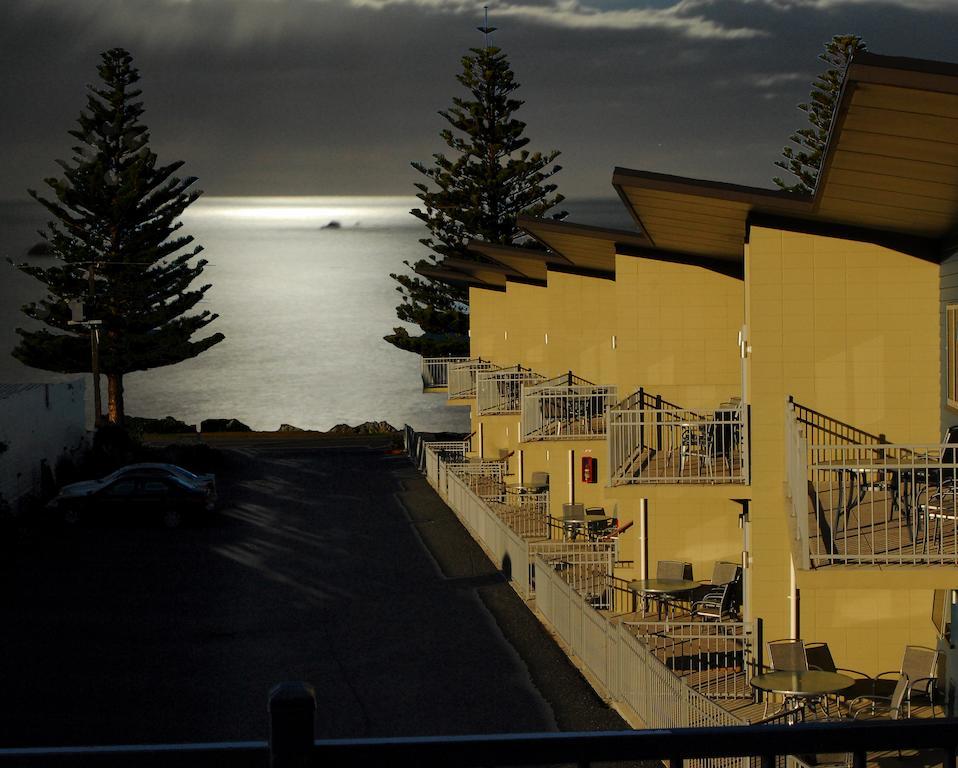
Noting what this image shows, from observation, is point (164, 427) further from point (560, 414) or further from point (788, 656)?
point (788, 656)

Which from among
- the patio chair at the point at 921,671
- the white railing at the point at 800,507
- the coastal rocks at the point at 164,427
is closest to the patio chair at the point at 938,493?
the white railing at the point at 800,507

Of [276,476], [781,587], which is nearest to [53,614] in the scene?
[781,587]

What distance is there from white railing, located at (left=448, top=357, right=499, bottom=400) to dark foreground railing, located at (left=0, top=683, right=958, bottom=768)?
3035 centimetres

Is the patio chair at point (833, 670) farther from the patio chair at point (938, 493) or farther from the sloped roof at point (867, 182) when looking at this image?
the sloped roof at point (867, 182)

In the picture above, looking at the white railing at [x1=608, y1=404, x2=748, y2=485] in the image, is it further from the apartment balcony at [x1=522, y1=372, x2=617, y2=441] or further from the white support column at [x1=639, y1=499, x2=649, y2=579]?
the apartment balcony at [x1=522, y1=372, x2=617, y2=441]

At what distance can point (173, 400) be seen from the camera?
116 meters

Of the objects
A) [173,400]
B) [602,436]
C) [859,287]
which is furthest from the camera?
[173,400]

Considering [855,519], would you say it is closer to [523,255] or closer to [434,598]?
[434,598]

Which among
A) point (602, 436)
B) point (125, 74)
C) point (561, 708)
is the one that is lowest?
point (561, 708)

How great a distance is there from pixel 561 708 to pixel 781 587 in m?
2.44

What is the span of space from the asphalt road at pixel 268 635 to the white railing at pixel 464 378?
620 cm

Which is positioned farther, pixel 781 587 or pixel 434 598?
pixel 434 598

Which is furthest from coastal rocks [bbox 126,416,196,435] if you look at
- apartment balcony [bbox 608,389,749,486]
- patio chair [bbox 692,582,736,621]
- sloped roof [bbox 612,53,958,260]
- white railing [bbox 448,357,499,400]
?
patio chair [bbox 692,582,736,621]

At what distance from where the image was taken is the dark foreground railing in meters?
2.84
